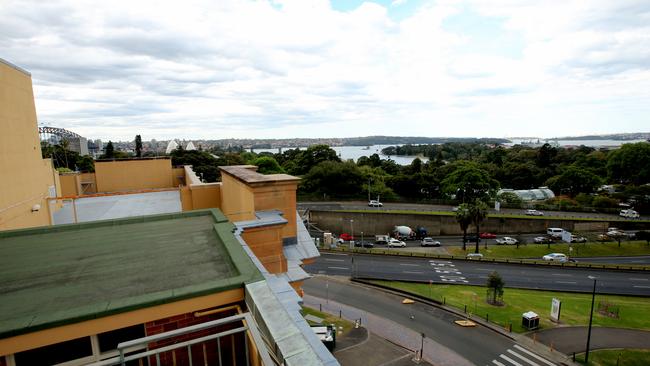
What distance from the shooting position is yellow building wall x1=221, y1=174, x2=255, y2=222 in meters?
9.78

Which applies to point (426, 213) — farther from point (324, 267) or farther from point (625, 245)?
point (625, 245)

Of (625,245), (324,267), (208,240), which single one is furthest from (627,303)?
(208,240)

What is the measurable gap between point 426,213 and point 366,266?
62.0 feet

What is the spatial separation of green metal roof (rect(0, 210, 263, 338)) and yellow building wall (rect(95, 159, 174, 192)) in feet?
55.0

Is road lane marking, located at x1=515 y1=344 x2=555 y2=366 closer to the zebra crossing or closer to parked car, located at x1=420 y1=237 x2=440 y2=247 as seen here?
the zebra crossing

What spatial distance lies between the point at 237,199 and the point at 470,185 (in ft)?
184

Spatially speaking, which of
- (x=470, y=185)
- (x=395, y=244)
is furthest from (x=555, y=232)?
(x=395, y=244)

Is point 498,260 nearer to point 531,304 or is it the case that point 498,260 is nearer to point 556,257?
point 556,257

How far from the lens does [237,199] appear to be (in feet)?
36.4

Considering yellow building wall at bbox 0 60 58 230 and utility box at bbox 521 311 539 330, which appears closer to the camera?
yellow building wall at bbox 0 60 58 230

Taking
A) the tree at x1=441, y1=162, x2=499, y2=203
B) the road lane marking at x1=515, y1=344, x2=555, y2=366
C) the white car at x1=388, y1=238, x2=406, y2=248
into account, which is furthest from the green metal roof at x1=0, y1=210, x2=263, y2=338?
the tree at x1=441, y1=162, x2=499, y2=203

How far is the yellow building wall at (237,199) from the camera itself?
385 inches

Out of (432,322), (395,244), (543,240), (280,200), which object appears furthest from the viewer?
(543,240)

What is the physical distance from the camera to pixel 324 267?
39.1 meters
